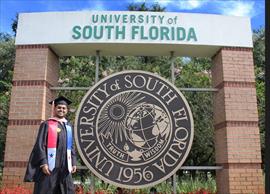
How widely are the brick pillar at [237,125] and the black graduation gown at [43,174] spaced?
12.6 ft

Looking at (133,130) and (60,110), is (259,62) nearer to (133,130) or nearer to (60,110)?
(133,130)

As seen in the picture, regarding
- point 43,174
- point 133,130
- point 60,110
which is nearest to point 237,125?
point 133,130

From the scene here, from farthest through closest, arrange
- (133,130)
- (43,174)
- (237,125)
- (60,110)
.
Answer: (237,125), (133,130), (60,110), (43,174)

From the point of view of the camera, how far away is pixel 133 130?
7734 millimetres

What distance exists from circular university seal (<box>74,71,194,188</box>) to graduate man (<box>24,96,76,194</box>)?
2.18 metres

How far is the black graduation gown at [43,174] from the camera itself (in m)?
5.10

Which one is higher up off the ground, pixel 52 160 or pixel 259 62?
pixel 259 62

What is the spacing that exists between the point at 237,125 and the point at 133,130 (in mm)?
2215

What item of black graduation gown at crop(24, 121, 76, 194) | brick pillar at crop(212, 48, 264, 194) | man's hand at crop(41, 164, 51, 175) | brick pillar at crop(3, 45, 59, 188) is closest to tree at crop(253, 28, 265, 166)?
brick pillar at crop(212, 48, 264, 194)

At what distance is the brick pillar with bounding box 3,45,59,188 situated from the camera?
7777 millimetres

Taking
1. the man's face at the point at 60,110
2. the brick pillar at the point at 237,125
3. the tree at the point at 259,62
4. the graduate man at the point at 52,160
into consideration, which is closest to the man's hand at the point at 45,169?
the graduate man at the point at 52,160

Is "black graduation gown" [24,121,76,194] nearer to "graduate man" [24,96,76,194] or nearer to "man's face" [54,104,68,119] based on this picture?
"graduate man" [24,96,76,194]

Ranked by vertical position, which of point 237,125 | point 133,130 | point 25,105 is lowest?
point 133,130

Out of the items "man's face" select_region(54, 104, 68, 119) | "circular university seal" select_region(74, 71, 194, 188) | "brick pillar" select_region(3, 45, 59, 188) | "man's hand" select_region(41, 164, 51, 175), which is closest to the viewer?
"man's hand" select_region(41, 164, 51, 175)
